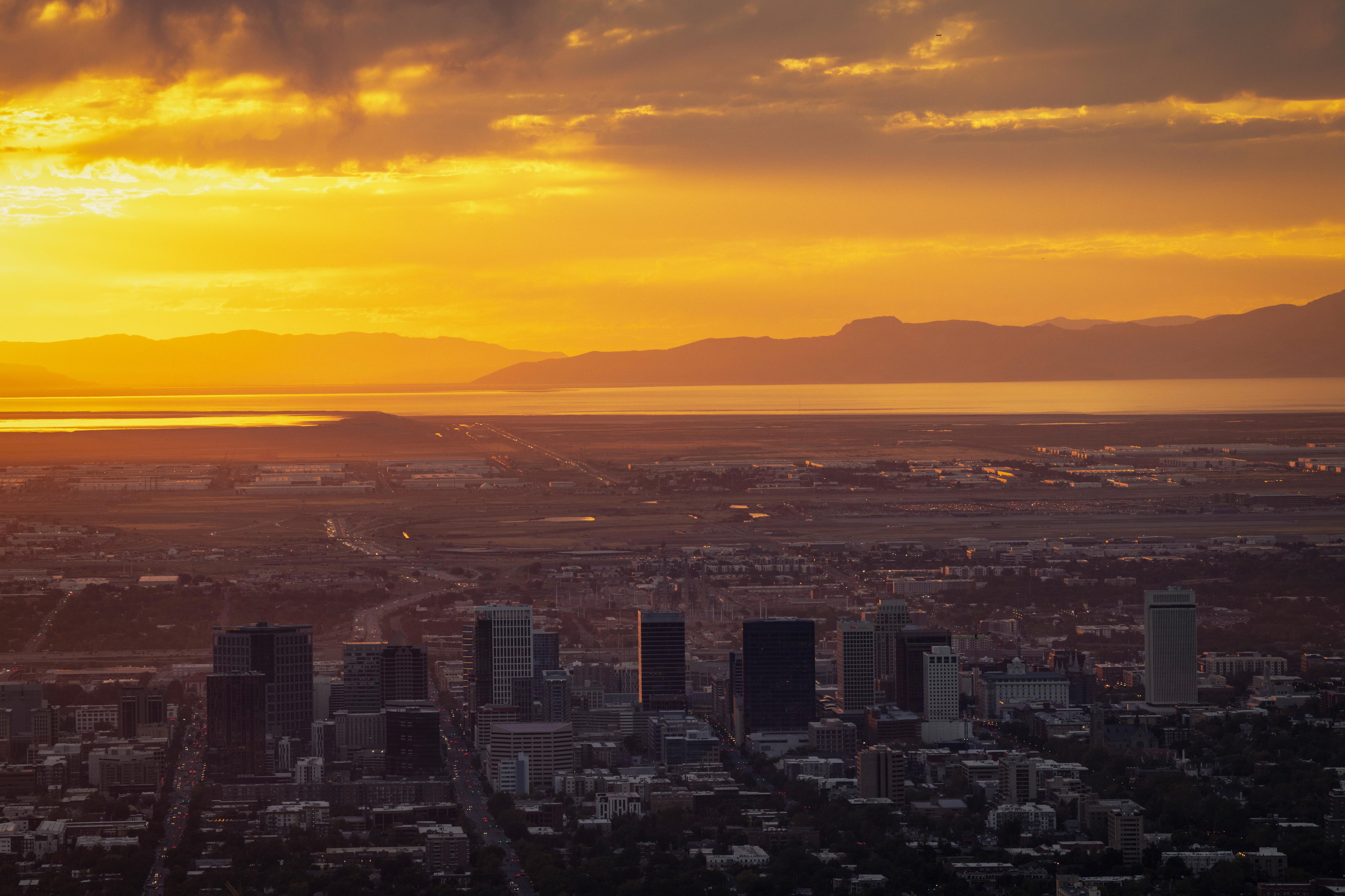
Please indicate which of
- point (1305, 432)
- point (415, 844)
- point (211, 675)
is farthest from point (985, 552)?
point (1305, 432)

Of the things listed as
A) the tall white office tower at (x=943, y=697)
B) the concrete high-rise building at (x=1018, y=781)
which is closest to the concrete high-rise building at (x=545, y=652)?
the tall white office tower at (x=943, y=697)

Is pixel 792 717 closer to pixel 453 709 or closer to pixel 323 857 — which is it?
pixel 453 709

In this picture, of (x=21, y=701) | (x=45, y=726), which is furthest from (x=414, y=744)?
(x=21, y=701)

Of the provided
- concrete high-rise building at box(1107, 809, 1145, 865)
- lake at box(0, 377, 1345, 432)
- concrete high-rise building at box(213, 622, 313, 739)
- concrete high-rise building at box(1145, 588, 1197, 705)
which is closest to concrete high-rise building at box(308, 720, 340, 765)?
concrete high-rise building at box(213, 622, 313, 739)

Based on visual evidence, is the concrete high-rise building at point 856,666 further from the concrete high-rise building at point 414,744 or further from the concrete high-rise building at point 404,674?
the concrete high-rise building at point 414,744

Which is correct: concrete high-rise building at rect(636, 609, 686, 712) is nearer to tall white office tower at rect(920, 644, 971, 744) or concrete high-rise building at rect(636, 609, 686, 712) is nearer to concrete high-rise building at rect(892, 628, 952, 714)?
concrete high-rise building at rect(892, 628, 952, 714)
